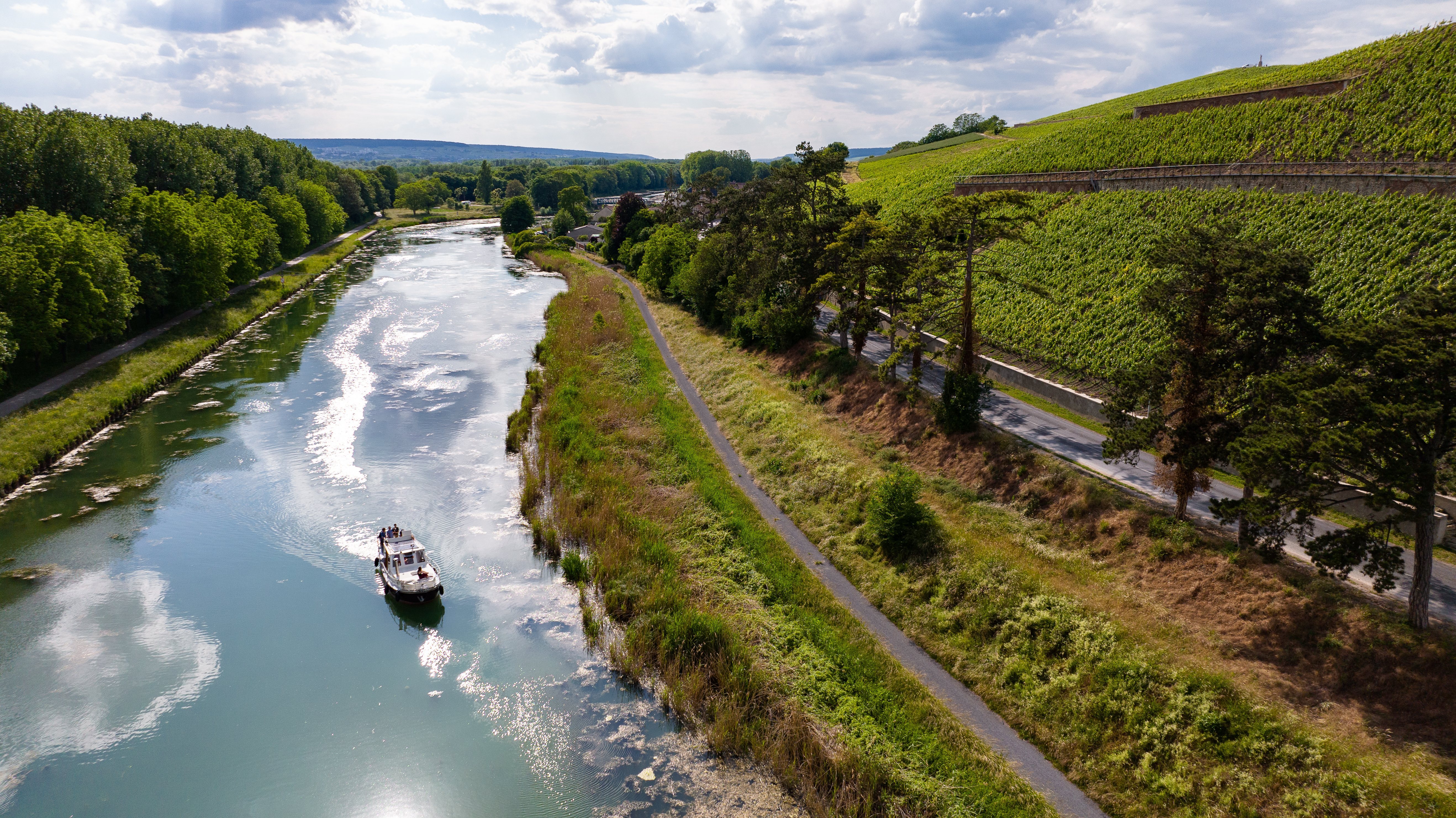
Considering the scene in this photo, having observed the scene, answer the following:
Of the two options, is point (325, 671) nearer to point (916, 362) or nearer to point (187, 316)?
point (916, 362)

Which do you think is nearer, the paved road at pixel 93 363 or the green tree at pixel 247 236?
the paved road at pixel 93 363

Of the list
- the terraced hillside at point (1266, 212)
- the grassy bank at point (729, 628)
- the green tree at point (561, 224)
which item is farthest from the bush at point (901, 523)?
the green tree at point (561, 224)

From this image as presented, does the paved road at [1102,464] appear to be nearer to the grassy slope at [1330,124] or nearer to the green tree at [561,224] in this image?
the grassy slope at [1330,124]

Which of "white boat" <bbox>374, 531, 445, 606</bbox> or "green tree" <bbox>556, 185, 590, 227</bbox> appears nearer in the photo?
"white boat" <bbox>374, 531, 445, 606</bbox>

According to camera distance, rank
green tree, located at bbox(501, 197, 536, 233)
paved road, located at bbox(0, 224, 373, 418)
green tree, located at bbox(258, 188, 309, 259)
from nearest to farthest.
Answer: paved road, located at bbox(0, 224, 373, 418) → green tree, located at bbox(258, 188, 309, 259) → green tree, located at bbox(501, 197, 536, 233)

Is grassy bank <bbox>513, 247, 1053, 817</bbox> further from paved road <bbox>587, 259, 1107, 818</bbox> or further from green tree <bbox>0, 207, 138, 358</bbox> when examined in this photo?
green tree <bbox>0, 207, 138, 358</bbox>

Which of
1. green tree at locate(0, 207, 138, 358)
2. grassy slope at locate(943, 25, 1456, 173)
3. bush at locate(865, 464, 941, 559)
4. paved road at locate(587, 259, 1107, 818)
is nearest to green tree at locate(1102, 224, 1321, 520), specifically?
bush at locate(865, 464, 941, 559)

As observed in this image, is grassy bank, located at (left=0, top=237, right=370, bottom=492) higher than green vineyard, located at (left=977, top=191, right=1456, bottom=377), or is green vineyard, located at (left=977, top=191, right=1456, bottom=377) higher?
green vineyard, located at (left=977, top=191, right=1456, bottom=377)
